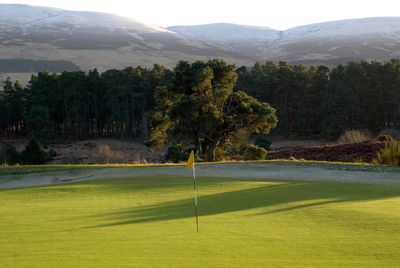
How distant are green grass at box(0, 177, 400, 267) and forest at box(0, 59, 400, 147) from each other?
46269 mm

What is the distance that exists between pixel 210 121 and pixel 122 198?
53.6ft

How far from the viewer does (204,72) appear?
2783cm

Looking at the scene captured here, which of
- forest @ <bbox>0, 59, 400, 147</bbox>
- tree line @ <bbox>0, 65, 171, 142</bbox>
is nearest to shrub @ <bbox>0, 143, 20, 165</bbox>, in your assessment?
forest @ <bbox>0, 59, 400, 147</bbox>

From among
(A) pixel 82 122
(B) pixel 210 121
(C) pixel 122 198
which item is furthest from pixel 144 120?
(C) pixel 122 198

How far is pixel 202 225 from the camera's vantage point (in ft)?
26.5

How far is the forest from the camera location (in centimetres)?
5956

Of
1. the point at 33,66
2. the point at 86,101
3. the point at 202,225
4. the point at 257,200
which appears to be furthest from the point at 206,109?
the point at 33,66

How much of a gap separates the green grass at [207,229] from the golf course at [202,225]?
2cm

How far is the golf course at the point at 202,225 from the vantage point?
5914mm

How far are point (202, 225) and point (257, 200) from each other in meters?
3.51

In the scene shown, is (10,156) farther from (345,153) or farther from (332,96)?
(332,96)

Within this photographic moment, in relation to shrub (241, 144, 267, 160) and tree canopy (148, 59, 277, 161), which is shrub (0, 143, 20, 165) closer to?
tree canopy (148, 59, 277, 161)

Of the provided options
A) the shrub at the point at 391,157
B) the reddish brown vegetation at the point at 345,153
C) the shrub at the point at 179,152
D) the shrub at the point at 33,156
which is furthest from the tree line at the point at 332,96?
the shrub at the point at 33,156

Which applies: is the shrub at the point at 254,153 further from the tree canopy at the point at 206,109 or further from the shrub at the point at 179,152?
the shrub at the point at 179,152
